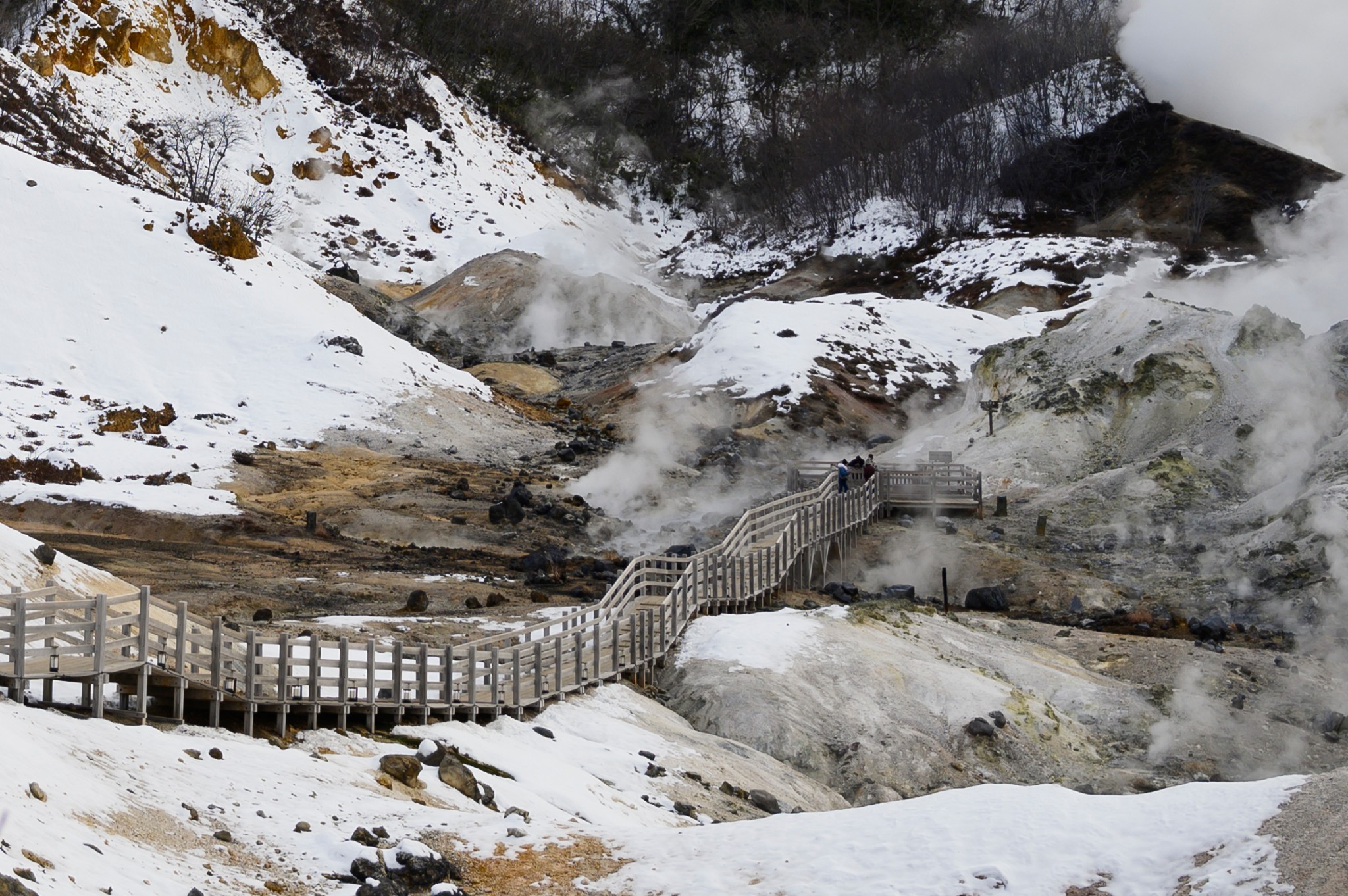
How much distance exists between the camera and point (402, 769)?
13164 mm

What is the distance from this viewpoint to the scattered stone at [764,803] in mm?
16078

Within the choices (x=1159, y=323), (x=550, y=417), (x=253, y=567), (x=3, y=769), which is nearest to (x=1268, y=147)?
(x=1159, y=323)

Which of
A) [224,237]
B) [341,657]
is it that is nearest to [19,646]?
[341,657]

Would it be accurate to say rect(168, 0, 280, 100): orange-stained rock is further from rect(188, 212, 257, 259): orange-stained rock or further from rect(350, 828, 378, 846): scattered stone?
rect(350, 828, 378, 846): scattered stone

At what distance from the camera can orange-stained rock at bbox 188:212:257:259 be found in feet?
151

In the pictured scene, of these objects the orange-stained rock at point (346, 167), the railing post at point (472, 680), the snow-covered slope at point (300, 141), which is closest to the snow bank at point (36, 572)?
the railing post at point (472, 680)

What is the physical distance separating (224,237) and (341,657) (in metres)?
35.0

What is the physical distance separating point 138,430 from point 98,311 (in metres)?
6.32

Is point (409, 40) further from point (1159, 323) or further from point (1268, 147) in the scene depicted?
point (1159, 323)

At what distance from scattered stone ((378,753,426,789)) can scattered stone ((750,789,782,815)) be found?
14.3 feet

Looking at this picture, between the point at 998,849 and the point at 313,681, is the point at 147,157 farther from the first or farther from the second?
the point at 998,849

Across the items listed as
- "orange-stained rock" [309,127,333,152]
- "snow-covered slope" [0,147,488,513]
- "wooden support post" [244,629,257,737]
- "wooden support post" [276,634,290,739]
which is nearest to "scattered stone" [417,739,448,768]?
"wooden support post" [276,634,290,739]

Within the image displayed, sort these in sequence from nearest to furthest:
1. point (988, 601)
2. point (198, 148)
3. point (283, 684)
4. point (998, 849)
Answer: point (998, 849), point (283, 684), point (988, 601), point (198, 148)

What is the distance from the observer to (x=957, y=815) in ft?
37.4
